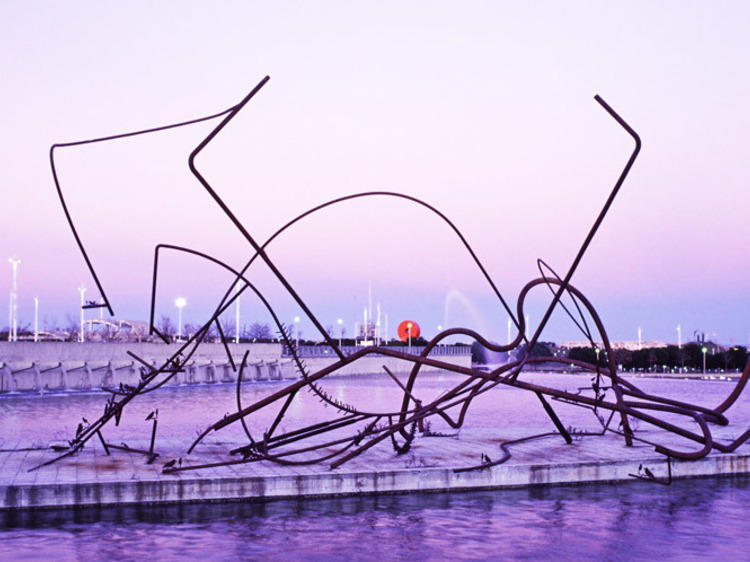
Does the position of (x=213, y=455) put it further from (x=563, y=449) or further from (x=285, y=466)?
(x=563, y=449)

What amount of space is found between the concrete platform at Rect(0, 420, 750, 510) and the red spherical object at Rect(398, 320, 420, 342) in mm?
121655

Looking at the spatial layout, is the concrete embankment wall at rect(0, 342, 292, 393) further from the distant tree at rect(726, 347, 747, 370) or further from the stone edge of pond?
the distant tree at rect(726, 347, 747, 370)

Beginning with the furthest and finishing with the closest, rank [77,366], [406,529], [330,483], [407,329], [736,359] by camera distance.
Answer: [407,329]
[736,359]
[77,366]
[330,483]
[406,529]

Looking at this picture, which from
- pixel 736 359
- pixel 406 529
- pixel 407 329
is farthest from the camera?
pixel 407 329

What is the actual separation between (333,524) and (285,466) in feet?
6.75

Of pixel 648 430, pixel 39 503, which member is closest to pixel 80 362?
pixel 648 430

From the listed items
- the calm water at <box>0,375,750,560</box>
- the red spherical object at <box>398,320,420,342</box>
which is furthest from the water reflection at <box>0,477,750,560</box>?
the red spherical object at <box>398,320,420,342</box>

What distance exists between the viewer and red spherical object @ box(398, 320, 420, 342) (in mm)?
138125

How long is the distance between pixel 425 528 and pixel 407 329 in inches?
5162

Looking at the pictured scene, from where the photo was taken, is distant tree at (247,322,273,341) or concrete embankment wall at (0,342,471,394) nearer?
concrete embankment wall at (0,342,471,394)

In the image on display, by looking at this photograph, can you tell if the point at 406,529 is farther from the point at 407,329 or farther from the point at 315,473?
the point at 407,329

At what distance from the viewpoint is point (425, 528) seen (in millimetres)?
10281

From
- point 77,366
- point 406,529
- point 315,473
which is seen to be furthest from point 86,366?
point 406,529

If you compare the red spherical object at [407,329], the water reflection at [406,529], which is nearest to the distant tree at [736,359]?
the red spherical object at [407,329]
